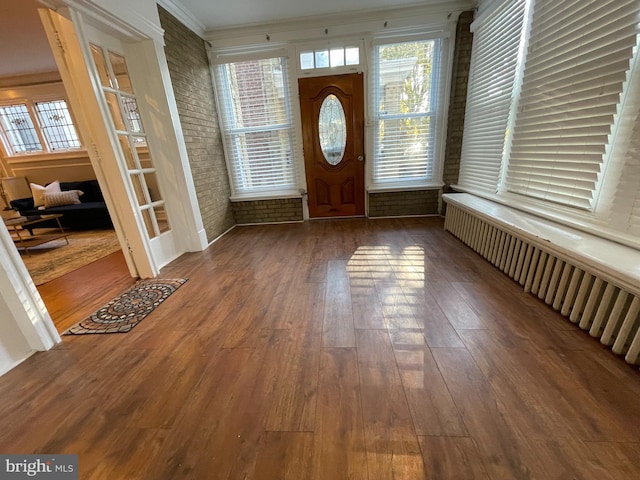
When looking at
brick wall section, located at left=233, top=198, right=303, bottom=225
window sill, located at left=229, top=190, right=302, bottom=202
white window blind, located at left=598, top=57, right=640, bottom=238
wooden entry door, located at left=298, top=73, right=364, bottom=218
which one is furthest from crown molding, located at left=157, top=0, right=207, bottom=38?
white window blind, located at left=598, top=57, right=640, bottom=238

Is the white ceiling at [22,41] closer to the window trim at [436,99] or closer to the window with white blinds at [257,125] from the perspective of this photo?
the window with white blinds at [257,125]

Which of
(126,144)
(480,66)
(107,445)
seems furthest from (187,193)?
(480,66)

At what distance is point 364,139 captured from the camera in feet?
12.7

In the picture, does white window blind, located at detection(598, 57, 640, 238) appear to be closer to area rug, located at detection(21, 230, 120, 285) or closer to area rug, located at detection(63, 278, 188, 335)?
area rug, located at detection(63, 278, 188, 335)

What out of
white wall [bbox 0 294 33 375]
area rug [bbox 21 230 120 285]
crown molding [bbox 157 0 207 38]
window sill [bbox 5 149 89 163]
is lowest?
area rug [bbox 21 230 120 285]

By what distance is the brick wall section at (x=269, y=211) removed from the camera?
4246mm

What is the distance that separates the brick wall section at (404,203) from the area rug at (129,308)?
2.96 metres

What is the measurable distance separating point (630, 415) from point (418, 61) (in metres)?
4.06

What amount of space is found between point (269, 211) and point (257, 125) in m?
1.37

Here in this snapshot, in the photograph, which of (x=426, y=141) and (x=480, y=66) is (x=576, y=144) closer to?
(x=480, y=66)

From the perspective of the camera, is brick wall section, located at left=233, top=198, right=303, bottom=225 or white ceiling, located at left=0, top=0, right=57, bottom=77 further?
brick wall section, located at left=233, top=198, right=303, bottom=225

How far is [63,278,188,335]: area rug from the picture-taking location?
1.82m

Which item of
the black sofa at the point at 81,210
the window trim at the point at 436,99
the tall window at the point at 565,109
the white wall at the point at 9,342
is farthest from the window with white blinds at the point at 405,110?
the black sofa at the point at 81,210

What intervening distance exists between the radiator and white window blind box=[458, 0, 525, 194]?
34.8 inches
